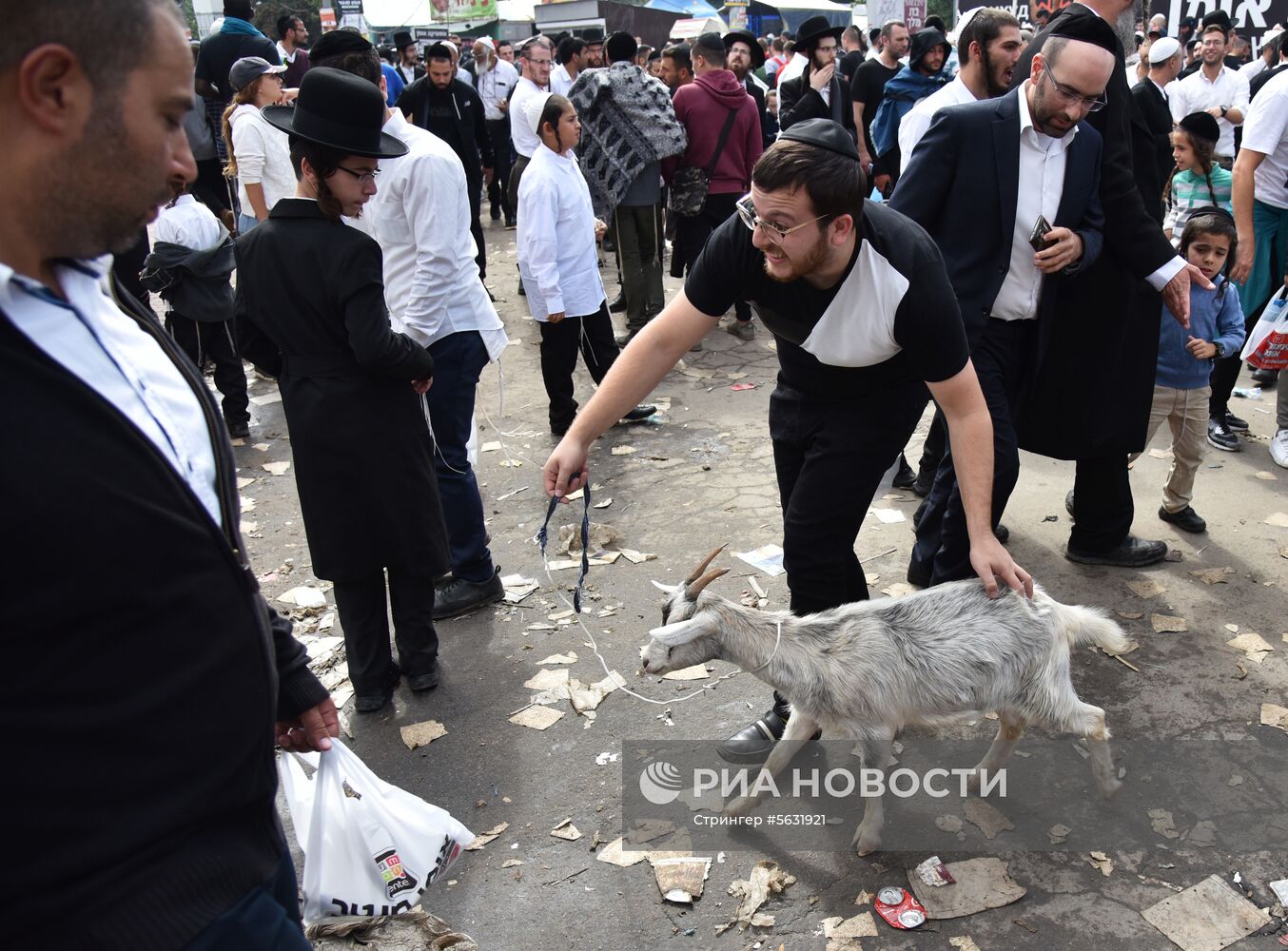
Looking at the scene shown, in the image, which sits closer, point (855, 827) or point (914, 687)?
point (914, 687)

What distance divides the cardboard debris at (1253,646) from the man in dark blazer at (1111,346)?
2.25ft

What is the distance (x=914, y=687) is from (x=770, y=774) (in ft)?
2.10

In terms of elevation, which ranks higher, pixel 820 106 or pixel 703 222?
pixel 820 106

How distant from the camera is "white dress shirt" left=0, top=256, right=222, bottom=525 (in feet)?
4.21

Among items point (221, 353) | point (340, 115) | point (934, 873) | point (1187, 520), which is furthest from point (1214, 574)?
point (221, 353)

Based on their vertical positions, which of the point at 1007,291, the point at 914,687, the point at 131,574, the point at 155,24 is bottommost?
the point at 914,687

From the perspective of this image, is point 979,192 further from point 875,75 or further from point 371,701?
point 875,75

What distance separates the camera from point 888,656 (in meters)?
3.15

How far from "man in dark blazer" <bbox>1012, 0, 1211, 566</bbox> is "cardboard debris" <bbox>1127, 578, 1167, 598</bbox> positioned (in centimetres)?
15

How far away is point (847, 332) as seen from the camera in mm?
3057

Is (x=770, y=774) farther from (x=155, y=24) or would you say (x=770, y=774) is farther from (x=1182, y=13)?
(x=1182, y=13)

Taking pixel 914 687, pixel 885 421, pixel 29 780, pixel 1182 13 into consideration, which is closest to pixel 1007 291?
pixel 885 421

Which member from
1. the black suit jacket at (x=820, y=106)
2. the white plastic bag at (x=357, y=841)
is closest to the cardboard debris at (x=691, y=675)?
the white plastic bag at (x=357, y=841)

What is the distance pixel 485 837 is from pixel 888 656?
1.60m
